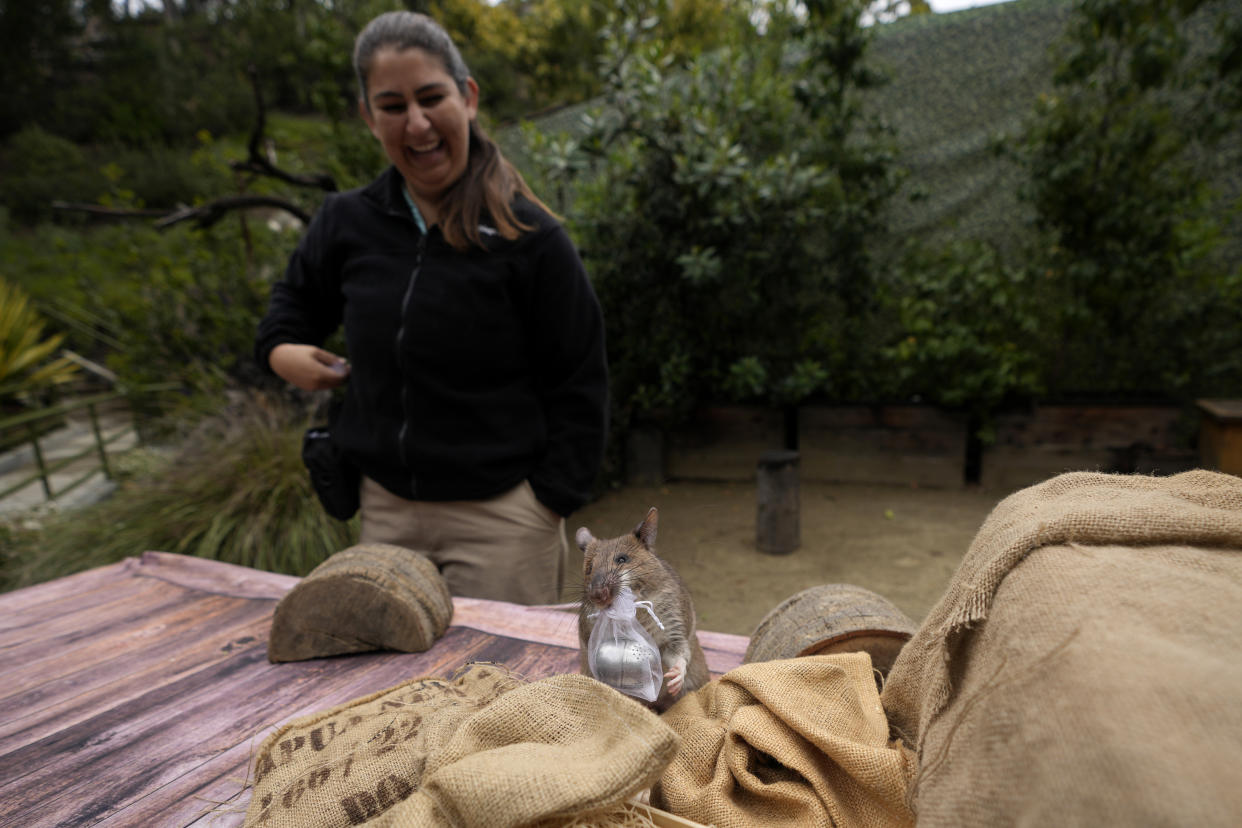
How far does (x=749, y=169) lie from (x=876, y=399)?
2523 mm

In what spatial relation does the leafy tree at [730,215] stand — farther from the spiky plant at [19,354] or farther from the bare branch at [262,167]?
the spiky plant at [19,354]

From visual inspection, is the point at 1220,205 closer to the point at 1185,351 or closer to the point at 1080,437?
the point at 1185,351

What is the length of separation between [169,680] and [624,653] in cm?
138

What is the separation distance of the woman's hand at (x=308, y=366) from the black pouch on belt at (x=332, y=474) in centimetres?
21

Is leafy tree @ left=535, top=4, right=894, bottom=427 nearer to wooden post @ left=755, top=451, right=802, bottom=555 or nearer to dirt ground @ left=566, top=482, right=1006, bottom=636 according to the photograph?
dirt ground @ left=566, top=482, right=1006, bottom=636

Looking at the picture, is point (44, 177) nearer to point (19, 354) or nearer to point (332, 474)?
point (19, 354)

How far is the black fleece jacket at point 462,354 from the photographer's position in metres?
2.12

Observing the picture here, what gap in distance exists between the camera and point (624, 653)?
1.05 m

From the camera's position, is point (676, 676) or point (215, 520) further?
point (215, 520)

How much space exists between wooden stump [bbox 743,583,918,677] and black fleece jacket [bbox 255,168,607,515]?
3.04 ft

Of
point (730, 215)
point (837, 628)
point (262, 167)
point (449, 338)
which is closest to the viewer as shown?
point (837, 628)

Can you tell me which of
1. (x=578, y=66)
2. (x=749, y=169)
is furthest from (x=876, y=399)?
(x=578, y=66)


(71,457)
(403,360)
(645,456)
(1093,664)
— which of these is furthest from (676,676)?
(71,457)

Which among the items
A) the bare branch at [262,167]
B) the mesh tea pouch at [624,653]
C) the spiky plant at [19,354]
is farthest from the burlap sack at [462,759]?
the spiky plant at [19,354]
